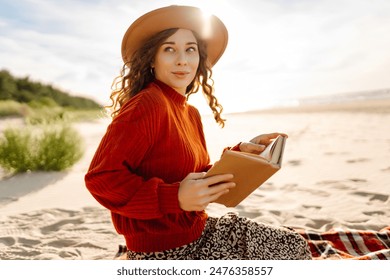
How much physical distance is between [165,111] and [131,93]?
31cm

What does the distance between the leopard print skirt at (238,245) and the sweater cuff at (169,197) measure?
299 mm

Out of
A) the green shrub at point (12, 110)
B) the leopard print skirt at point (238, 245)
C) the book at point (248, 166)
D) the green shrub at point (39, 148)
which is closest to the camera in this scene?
the book at point (248, 166)

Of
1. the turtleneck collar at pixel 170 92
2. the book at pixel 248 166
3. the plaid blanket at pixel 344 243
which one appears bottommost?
the plaid blanket at pixel 344 243

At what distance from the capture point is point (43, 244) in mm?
2863

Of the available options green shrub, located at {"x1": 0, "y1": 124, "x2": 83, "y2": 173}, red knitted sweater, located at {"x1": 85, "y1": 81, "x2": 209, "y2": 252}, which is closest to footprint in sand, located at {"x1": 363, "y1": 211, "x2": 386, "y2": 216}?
red knitted sweater, located at {"x1": 85, "y1": 81, "x2": 209, "y2": 252}

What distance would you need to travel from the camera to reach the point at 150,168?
5.43ft

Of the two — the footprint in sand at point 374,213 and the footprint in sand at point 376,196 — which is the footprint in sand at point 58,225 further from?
the footprint in sand at point 376,196

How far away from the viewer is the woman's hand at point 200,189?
1456 mm

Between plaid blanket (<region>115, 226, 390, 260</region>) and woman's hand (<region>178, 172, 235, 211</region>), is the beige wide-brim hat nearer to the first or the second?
woman's hand (<region>178, 172, 235, 211</region>)

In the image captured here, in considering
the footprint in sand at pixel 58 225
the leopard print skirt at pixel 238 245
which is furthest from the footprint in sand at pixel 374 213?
the footprint in sand at pixel 58 225
